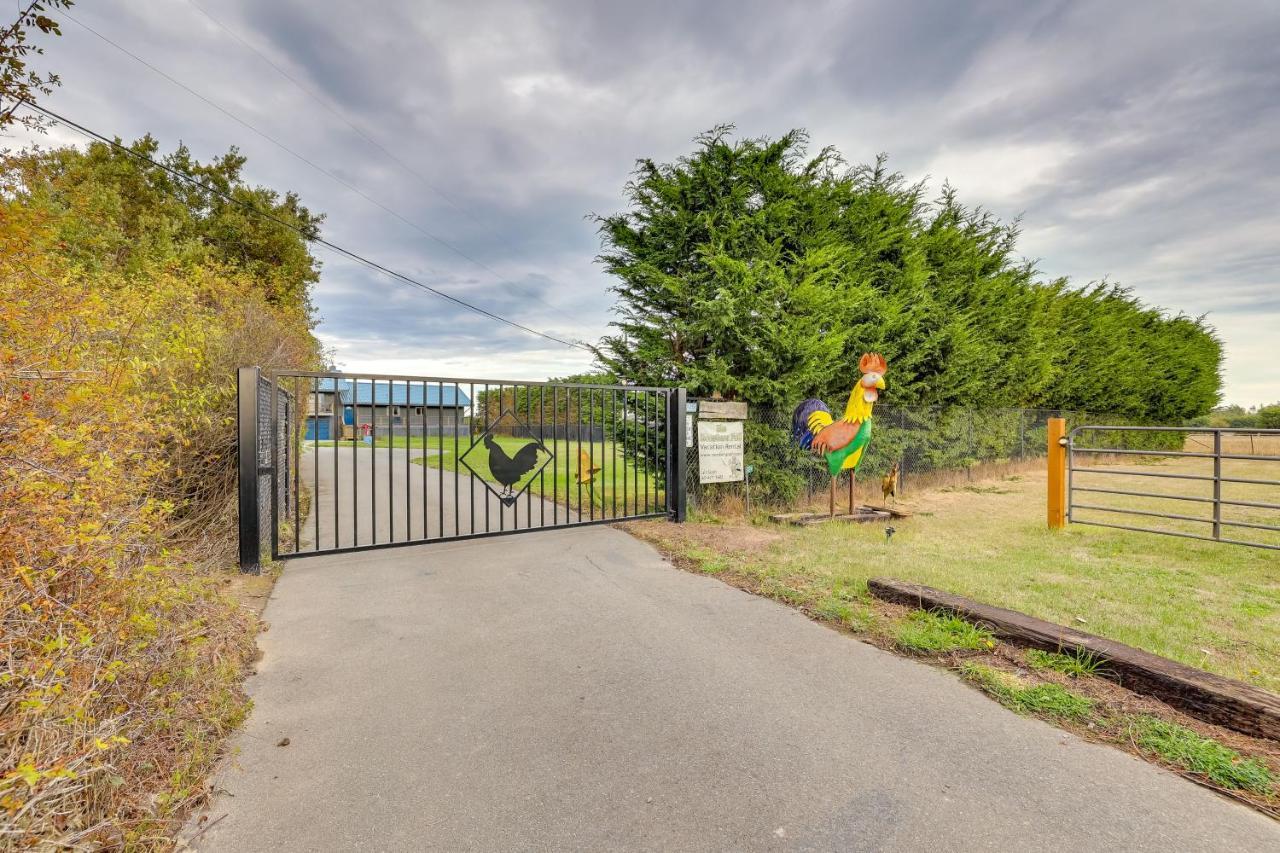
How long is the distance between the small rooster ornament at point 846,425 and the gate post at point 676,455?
6.30ft

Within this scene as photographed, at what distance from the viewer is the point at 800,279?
8.64 m

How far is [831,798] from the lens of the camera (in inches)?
80.6

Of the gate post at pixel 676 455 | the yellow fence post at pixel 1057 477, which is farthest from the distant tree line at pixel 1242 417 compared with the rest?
the gate post at pixel 676 455

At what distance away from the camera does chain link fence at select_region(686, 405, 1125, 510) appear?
27.6ft

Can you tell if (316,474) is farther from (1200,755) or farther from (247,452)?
(1200,755)

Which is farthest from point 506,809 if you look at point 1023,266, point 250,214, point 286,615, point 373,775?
point 250,214

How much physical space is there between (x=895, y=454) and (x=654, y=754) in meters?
9.74

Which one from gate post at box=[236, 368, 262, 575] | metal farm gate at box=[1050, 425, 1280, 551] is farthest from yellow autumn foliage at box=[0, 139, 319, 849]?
metal farm gate at box=[1050, 425, 1280, 551]

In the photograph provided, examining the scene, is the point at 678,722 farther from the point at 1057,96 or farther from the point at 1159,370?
the point at 1159,370

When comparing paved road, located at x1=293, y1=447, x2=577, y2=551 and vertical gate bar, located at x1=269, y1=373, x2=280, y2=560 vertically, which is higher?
vertical gate bar, located at x1=269, y1=373, x2=280, y2=560

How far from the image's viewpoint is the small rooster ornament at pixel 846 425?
7793 millimetres

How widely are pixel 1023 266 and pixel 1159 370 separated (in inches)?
492

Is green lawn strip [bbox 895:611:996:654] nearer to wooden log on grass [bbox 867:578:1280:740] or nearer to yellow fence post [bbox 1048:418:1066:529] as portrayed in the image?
wooden log on grass [bbox 867:578:1280:740]

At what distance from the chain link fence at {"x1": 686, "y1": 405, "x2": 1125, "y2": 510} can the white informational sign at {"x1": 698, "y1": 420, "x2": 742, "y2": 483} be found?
0.20m
